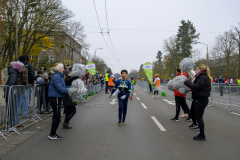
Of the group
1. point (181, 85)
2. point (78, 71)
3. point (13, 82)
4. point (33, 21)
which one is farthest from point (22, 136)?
point (33, 21)

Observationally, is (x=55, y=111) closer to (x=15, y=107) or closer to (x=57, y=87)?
(x=57, y=87)

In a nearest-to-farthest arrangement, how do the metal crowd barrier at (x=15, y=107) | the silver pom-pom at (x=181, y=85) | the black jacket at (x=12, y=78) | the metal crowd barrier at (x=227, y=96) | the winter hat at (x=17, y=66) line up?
1. the metal crowd barrier at (x=15, y=107)
2. the black jacket at (x=12, y=78)
3. the winter hat at (x=17, y=66)
4. the silver pom-pom at (x=181, y=85)
5. the metal crowd barrier at (x=227, y=96)

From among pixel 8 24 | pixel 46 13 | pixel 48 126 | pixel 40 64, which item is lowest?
pixel 48 126

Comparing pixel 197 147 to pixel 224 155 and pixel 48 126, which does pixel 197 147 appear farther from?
pixel 48 126

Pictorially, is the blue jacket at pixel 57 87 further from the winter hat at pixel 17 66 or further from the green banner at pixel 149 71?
the green banner at pixel 149 71

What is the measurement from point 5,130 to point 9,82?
133 centimetres

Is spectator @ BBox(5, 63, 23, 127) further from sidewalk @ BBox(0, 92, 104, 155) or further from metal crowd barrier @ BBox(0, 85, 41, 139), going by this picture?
sidewalk @ BBox(0, 92, 104, 155)

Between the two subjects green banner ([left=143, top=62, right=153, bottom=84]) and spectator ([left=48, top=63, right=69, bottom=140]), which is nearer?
spectator ([left=48, top=63, right=69, bottom=140])

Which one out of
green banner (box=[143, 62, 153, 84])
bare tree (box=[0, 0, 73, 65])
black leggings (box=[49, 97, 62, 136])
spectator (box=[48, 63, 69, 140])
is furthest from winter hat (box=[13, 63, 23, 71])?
bare tree (box=[0, 0, 73, 65])

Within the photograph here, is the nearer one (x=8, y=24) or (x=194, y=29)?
(x=8, y=24)

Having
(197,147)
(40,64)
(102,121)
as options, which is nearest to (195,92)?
(197,147)

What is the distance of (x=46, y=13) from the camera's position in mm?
26781

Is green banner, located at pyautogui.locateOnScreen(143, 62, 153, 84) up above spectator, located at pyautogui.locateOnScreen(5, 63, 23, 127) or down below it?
above

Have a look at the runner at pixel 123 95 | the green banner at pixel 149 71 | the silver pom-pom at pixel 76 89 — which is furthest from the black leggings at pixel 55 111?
the green banner at pixel 149 71
